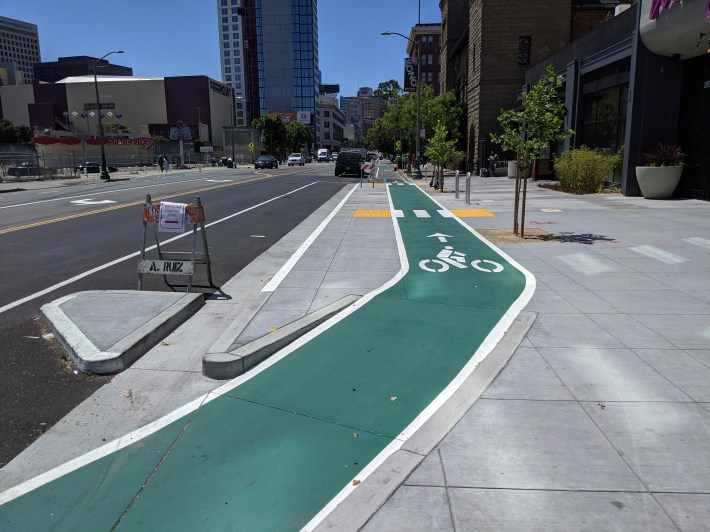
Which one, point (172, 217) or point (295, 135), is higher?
point (295, 135)

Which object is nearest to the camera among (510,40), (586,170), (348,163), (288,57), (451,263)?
(451,263)

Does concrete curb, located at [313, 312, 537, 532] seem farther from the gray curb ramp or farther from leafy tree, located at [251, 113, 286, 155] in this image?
leafy tree, located at [251, 113, 286, 155]

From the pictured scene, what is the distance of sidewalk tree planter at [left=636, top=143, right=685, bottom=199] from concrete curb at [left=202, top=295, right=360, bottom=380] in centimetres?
1632

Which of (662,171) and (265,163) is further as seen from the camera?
(265,163)

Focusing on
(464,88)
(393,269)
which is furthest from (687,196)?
(464,88)

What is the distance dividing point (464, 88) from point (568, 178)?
2810cm

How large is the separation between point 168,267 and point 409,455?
5129 mm

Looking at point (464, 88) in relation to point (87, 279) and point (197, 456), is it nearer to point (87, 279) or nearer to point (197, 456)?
point (87, 279)

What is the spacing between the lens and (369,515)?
3154 millimetres

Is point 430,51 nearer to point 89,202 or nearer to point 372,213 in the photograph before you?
point 89,202

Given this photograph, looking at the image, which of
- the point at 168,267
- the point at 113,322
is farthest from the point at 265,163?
the point at 113,322

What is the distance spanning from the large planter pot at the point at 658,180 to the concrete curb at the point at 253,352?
1629cm

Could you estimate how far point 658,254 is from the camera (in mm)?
10016

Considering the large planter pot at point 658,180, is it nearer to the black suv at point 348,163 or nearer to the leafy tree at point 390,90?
the black suv at point 348,163
